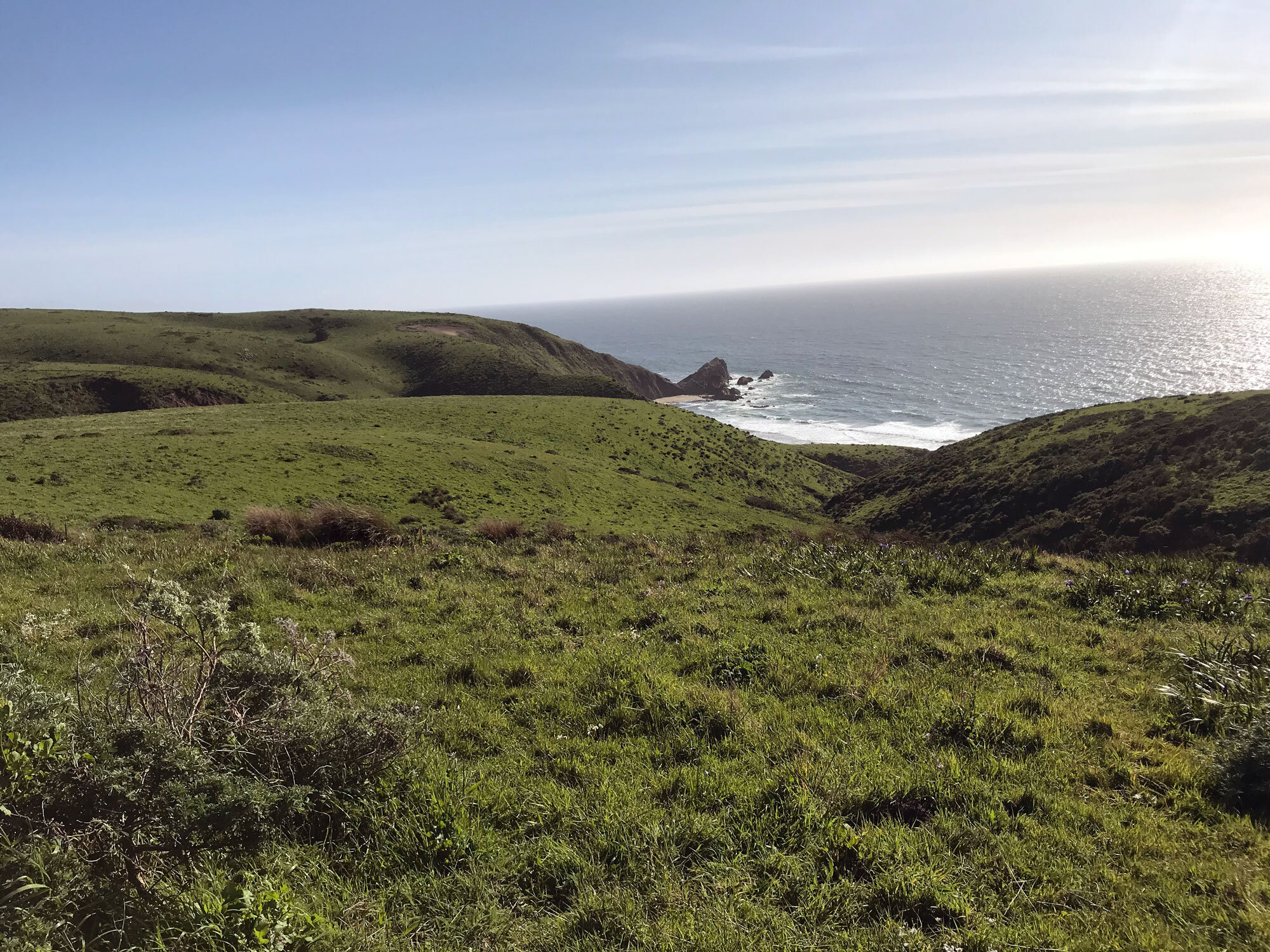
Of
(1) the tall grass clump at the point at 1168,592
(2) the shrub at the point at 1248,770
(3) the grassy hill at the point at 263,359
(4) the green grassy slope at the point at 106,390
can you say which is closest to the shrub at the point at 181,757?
(2) the shrub at the point at 1248,770

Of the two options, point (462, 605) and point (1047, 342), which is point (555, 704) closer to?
point (462, 605)

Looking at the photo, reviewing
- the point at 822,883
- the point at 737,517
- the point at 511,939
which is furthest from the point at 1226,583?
the point at 737,517

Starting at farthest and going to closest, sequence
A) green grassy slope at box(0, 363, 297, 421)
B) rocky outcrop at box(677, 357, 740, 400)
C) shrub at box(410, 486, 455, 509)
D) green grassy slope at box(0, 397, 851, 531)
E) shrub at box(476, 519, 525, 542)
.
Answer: rocky outcrop at box(677, 357, 740, 400)
green grassy slope at box(0, 363, 297, 421)
shrub at box(410, 486, 455, 509)
green grassy slope at box(0, 397, 851, 531)
shrub at box(476, 519, 525, 542)

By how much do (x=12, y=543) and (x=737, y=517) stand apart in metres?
38.7

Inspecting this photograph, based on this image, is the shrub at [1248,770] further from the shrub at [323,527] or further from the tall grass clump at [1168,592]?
the shrub at [323,527]

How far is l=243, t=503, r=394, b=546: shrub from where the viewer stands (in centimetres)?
1667

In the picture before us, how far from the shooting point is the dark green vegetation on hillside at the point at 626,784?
3.63m

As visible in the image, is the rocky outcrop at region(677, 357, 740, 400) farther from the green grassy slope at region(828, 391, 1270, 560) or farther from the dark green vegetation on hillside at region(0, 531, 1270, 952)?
the dark green vegetation on hillside at region(0, 531, 1270, 952)

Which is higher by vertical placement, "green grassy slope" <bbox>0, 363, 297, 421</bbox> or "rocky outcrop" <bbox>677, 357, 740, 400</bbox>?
"rocky outcrop" <bbox>677, 357, 740, 400</bbox>

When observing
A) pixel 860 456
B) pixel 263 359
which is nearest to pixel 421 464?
pixel 860 456

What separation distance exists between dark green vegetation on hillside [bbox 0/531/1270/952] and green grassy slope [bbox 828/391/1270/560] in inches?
1070

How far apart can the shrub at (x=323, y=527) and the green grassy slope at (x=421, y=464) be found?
10.6 meters

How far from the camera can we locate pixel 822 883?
4250 millimetres

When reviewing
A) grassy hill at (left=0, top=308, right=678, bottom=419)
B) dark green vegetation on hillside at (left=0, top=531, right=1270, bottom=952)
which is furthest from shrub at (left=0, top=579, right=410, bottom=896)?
grassy hill at (left=0, top=308, right=678, bottom=419)
